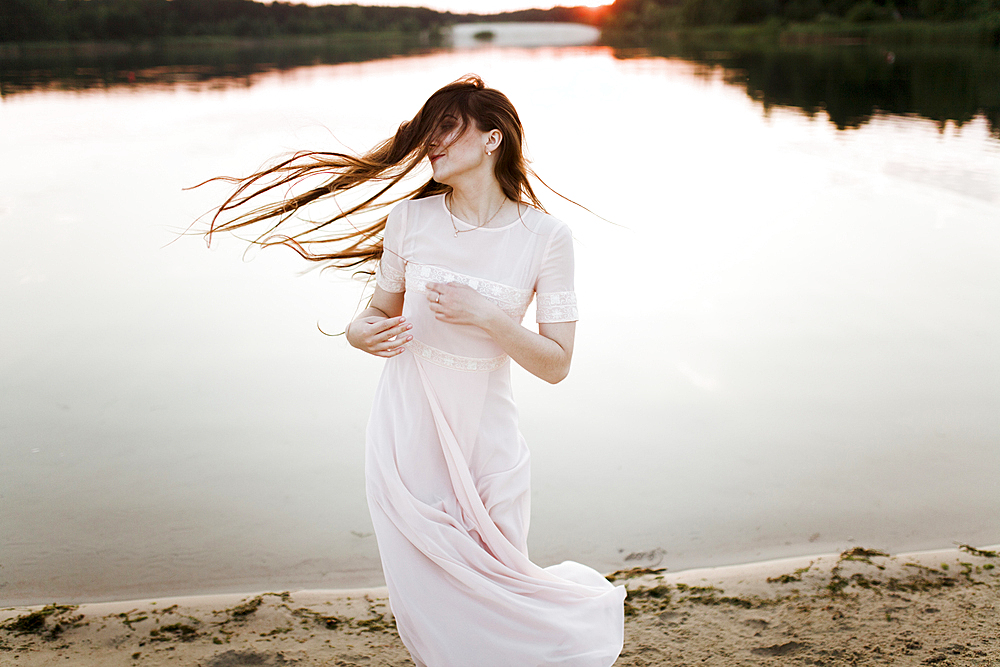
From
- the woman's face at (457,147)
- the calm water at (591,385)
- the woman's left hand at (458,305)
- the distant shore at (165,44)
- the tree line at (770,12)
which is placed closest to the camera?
the woman's left hand at (458,305)

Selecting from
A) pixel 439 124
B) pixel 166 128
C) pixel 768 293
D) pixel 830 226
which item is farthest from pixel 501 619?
pixel 166 128

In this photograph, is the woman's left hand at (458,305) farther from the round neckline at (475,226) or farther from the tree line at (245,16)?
the tree line at (245,16)

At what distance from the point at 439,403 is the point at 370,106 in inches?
700

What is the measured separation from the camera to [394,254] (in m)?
2.08

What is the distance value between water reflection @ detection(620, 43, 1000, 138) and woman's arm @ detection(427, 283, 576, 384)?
1743cm

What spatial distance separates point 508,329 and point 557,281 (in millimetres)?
220

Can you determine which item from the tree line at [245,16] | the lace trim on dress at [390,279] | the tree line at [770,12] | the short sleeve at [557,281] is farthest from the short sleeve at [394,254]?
the tree line at [770,12]

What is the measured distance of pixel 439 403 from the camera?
2.07 metres

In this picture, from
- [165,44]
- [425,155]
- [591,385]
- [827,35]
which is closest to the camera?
[425,155]

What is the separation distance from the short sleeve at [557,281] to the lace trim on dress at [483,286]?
58mm

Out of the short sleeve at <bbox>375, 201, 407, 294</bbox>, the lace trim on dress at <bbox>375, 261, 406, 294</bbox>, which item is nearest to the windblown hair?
the short sleeve at <bbox>375, 201, 407, 294</bbox>

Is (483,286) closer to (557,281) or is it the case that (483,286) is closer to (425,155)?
(557,281)

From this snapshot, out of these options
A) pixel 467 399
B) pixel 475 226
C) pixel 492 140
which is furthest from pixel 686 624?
pixel 492 140

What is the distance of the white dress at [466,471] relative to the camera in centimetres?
197
